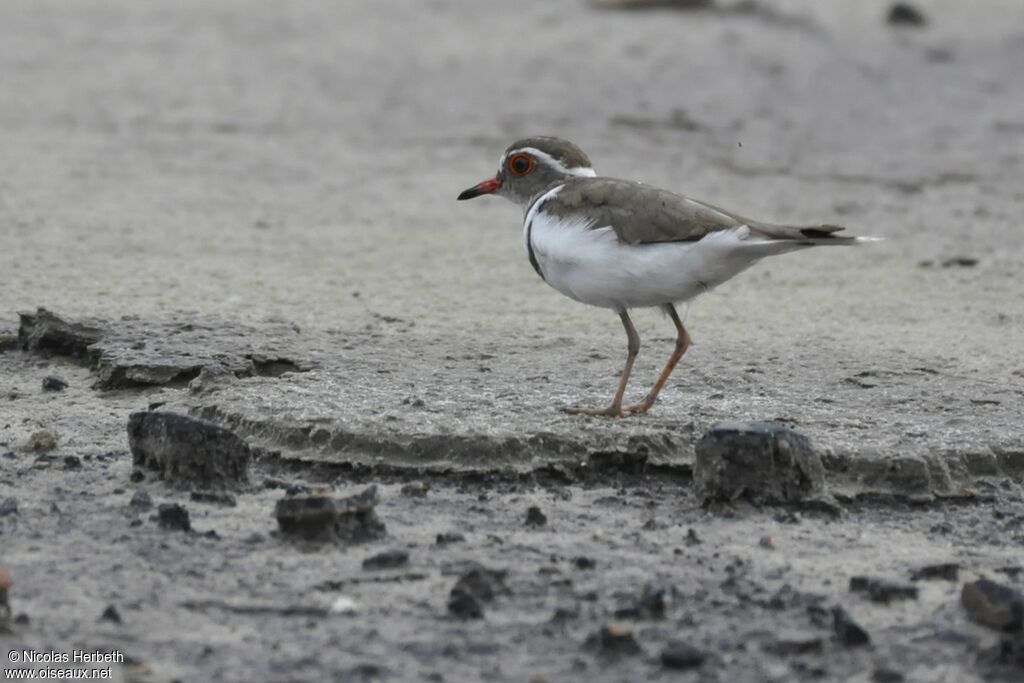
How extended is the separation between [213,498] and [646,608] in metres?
Answer: 1.32

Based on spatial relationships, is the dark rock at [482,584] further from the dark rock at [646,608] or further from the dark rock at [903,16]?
the dark rock at [903,16]

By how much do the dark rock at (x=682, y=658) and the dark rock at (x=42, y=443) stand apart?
2.21 meters

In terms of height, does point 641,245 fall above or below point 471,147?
above

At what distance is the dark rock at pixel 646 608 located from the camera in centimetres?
371

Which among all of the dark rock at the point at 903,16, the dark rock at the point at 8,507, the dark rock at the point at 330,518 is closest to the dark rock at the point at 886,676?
the dark rock at the point at 330,518

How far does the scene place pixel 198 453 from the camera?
4441 millimetres

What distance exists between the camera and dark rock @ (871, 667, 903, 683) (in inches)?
135

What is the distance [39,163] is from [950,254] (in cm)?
512

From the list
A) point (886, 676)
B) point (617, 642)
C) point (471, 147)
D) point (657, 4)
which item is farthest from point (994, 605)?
point (657, 4)

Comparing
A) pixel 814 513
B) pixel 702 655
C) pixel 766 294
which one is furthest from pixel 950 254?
pixel 702 655

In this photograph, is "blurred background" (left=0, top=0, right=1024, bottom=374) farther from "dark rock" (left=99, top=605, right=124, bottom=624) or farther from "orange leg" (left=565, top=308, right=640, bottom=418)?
"dark rock" (left=99, top=605, right=124, bottom=624)

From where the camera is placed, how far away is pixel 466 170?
9766 millimetres

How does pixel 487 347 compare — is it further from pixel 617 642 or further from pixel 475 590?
pixel 617 642

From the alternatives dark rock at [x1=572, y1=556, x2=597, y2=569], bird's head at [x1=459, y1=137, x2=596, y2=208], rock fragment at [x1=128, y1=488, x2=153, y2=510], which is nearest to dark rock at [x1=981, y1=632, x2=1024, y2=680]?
dark rock at [x1=572, y1=556, x2=597, y2=569]
